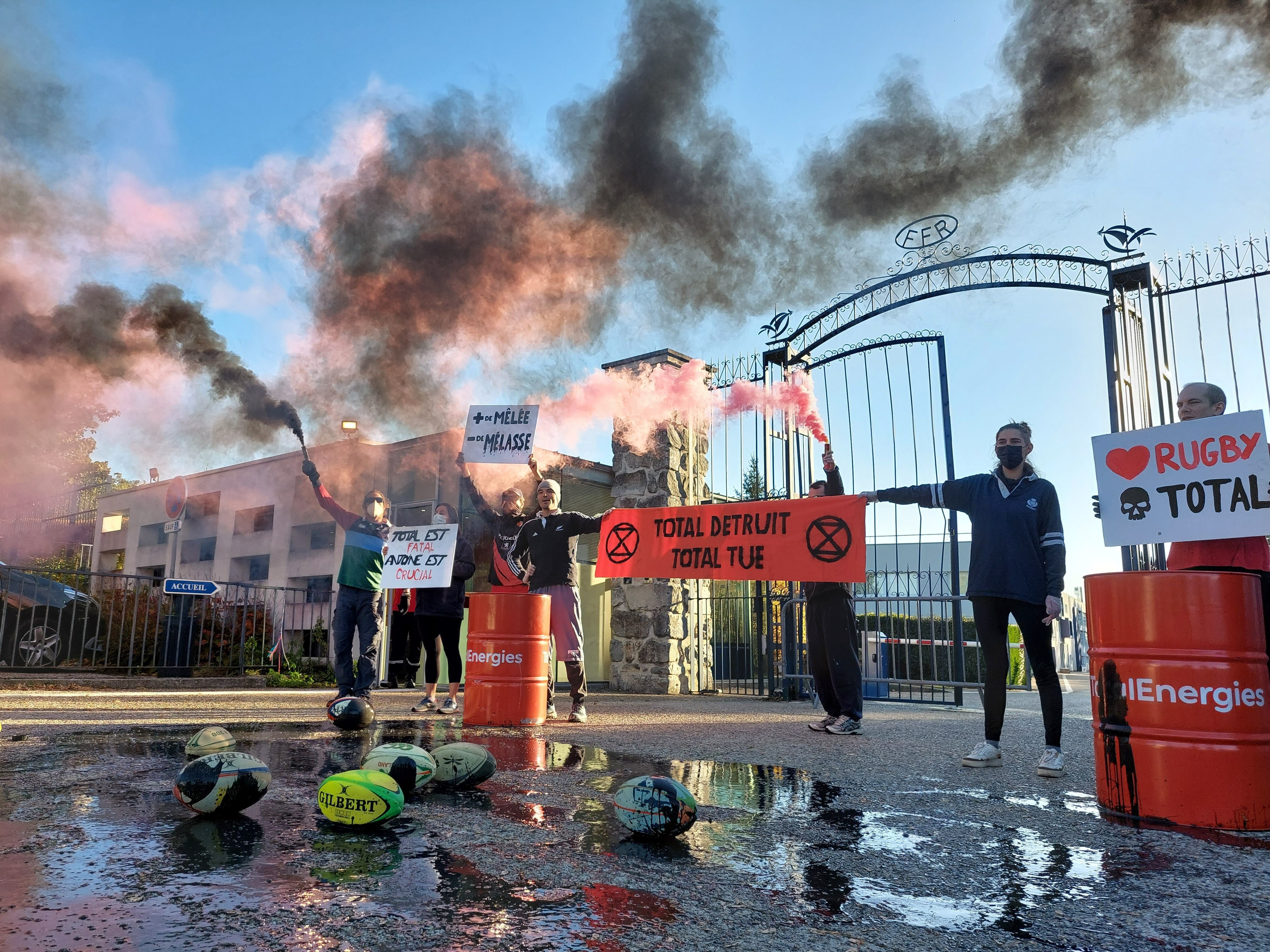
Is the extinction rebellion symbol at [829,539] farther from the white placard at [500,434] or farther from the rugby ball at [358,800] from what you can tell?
the rugby ball at [358,800]

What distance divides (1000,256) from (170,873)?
29.0 ft

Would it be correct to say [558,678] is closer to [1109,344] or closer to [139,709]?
[139,709]

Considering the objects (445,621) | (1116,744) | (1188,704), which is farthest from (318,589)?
(1188,704)

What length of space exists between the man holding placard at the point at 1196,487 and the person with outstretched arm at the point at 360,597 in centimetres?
565

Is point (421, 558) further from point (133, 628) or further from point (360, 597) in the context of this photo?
point (133, 628)

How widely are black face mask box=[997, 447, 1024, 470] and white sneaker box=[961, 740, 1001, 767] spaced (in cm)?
168

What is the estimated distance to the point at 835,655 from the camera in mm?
6707

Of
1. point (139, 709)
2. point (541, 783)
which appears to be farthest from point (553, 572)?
point (139, 709)

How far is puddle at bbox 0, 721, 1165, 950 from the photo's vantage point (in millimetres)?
2012

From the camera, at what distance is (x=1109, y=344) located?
26.2ft

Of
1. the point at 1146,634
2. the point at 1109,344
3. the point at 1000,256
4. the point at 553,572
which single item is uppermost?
the point at 1000,256

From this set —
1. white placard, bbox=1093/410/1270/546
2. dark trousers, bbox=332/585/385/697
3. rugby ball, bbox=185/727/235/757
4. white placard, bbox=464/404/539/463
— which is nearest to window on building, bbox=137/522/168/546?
white placard, bbox=464/404/539/463

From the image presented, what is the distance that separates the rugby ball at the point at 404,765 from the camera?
357 cm

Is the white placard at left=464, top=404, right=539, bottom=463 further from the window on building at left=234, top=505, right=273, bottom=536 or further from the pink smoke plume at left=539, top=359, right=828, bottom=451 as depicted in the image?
the window on building at left=234, top=505, right=273, bottom=536
